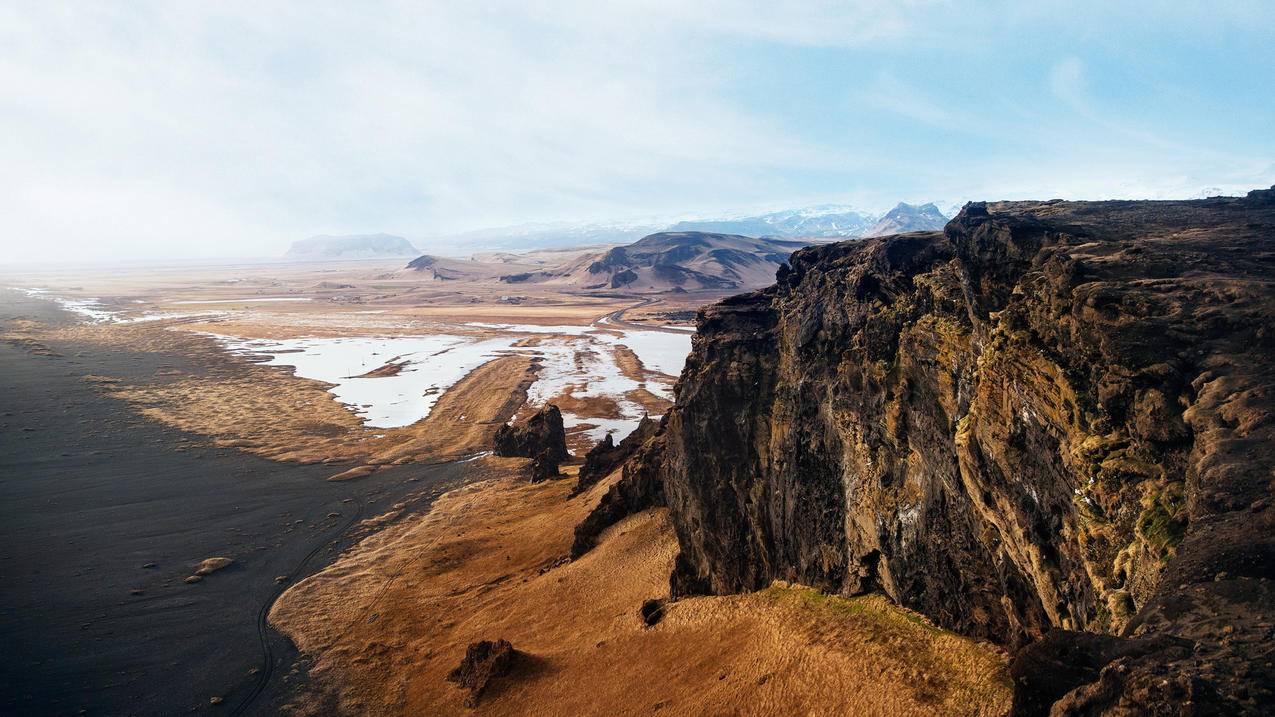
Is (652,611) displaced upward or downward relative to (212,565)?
upward

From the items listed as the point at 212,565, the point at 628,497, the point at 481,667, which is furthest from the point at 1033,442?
the point at 212,565

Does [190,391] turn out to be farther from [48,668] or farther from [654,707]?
[654,707]

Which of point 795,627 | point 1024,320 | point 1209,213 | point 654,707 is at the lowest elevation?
point 654,707

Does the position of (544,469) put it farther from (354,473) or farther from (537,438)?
(354,473)

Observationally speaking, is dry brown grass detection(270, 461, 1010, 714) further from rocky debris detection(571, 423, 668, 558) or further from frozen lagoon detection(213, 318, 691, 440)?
frozen lagoon detection(213, 318, 691, 440)

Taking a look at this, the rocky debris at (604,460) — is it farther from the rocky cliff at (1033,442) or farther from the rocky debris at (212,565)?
the rocky debris at (212,565)

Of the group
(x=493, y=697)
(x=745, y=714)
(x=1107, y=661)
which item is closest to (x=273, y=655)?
(x=493, y=697)

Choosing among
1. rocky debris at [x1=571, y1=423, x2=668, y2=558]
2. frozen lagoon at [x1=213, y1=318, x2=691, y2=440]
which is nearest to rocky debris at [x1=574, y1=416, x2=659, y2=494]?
rocky debris at [x1=571, y1=423, x2=668, y2=558]
